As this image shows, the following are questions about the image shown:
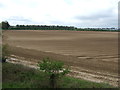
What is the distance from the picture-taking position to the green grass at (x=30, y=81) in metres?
10.5

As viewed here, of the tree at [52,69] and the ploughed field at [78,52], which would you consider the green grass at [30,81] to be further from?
the ploughed field at [78,52]

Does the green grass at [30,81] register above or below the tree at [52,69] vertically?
below

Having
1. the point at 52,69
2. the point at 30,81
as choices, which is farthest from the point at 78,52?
the point at 52,69

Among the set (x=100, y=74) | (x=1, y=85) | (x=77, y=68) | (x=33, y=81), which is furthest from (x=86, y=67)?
(x=1, y=85)

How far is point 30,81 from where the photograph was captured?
36.5ft

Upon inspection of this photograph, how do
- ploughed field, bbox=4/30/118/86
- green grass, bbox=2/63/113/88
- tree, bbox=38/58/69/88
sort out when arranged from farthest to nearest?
ploughed field, bbox=4/30/118/86 → green grass, bbox=2/63/113/88 → tree, bbox=38/58/69/88

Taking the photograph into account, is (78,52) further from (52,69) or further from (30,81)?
(52,69)

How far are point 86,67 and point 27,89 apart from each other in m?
8.13

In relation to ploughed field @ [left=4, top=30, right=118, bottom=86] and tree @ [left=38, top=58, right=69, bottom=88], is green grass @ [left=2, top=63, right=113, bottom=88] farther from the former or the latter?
ploughed field @ [left=4, top=30, right=118, bottom=86]

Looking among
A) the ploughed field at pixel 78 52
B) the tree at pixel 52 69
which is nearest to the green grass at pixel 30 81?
the tree at pixel 52 69

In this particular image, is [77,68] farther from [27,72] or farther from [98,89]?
[98,89]

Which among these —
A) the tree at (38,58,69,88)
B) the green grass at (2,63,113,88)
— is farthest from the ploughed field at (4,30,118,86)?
the tree at (38,58,69,88)

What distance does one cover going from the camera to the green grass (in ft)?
34.6

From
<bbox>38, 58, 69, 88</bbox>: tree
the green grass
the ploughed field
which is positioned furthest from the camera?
the ploughed field
